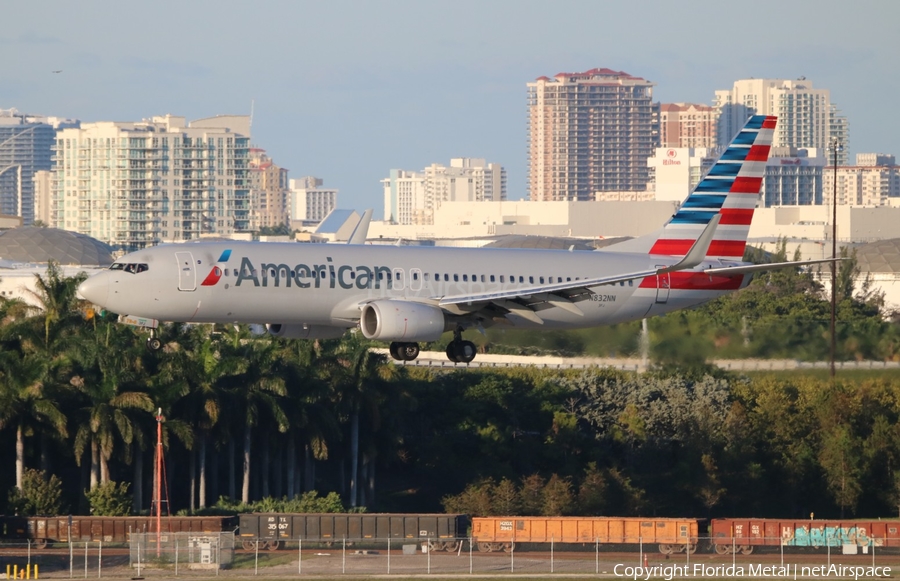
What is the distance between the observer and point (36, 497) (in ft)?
282

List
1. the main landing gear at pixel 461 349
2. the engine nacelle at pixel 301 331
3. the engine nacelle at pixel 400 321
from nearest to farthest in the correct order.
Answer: the engine nacelle at pixel 400 321 < the engine nacelle at pixel 301 331 < the main landing gear at pixel 461 349

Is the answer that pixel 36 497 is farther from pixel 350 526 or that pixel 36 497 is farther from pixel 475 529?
pixel 475 529

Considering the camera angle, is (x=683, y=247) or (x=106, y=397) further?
(x=106, y=397)

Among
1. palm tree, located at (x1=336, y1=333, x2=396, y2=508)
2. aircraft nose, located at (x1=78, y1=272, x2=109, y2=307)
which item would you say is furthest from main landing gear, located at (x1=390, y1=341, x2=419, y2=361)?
palm tree, located at (x1=336, y1=333, x2=396, y2=508)

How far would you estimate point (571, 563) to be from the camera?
68562mm

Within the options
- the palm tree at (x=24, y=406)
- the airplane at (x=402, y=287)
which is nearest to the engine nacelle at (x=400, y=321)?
the airplane at (x=402, y=287)

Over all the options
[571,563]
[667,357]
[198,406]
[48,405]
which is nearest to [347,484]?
[198,406]

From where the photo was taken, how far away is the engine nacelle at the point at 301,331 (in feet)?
204

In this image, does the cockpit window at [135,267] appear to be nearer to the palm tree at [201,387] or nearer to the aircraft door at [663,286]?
the aircraft door at [663,286]

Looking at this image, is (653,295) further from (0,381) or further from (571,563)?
(0,381)

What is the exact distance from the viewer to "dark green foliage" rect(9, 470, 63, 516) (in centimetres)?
8544

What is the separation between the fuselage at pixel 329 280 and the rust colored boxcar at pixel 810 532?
1556cm

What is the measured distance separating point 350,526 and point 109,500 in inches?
A: 545

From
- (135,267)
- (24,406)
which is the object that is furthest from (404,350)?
(24,406)
